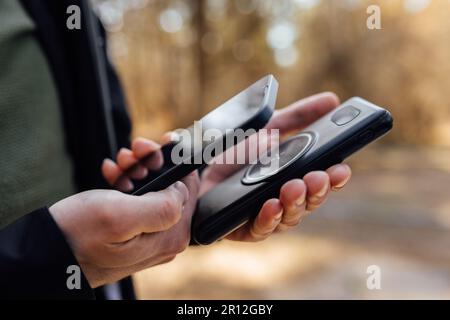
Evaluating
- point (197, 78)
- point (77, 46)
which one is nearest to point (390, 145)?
point (197, 78)

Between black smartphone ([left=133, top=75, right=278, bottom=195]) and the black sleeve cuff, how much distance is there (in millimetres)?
89

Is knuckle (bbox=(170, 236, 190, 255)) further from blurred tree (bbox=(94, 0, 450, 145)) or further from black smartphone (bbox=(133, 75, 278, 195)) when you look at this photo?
blurred tree (bbox=(94, 0, 450, 145))

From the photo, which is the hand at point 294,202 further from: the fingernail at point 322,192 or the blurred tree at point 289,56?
the blurred tree at point 289,56

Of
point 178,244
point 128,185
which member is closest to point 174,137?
point 128,185

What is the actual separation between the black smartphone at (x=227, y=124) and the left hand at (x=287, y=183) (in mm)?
90

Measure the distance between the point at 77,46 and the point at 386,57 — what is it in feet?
12.1

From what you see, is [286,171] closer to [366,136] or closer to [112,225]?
[366,136]

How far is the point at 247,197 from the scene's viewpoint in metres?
0.51

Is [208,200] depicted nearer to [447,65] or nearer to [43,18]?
[43,18]

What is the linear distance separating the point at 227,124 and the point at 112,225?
15 cm

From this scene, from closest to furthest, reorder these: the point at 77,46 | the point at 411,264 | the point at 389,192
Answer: the point at 77,46, the point at 411,264, the point at 389,192

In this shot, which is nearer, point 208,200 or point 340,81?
point 208,200

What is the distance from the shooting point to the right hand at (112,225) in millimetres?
408

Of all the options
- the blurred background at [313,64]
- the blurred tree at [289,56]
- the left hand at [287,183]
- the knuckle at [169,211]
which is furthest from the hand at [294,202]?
the blurred tree at [289,56]
